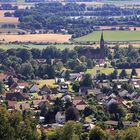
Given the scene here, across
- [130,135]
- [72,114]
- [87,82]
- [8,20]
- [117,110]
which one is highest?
[130,135]

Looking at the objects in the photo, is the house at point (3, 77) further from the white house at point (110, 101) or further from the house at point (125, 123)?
the house at point (125, 123)

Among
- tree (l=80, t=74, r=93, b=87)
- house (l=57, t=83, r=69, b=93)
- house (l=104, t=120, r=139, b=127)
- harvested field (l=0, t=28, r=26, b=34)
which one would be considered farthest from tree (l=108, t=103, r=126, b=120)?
harvested field (l=0, t=28, r=26, b=34)

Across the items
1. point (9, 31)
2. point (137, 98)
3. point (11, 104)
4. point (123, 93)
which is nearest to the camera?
point (11, 104)

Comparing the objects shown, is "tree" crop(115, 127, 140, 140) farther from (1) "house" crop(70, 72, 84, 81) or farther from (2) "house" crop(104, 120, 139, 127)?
(1) "house" crop(70, 72, 84, 81)

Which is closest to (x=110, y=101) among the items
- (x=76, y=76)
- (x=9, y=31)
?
(x=76, y=76)

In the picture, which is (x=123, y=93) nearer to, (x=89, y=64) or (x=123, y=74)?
(x=123, y=74)

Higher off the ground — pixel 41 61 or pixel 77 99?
pixel 77 99

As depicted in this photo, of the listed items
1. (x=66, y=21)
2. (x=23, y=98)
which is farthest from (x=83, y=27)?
(x=23, y=98)
